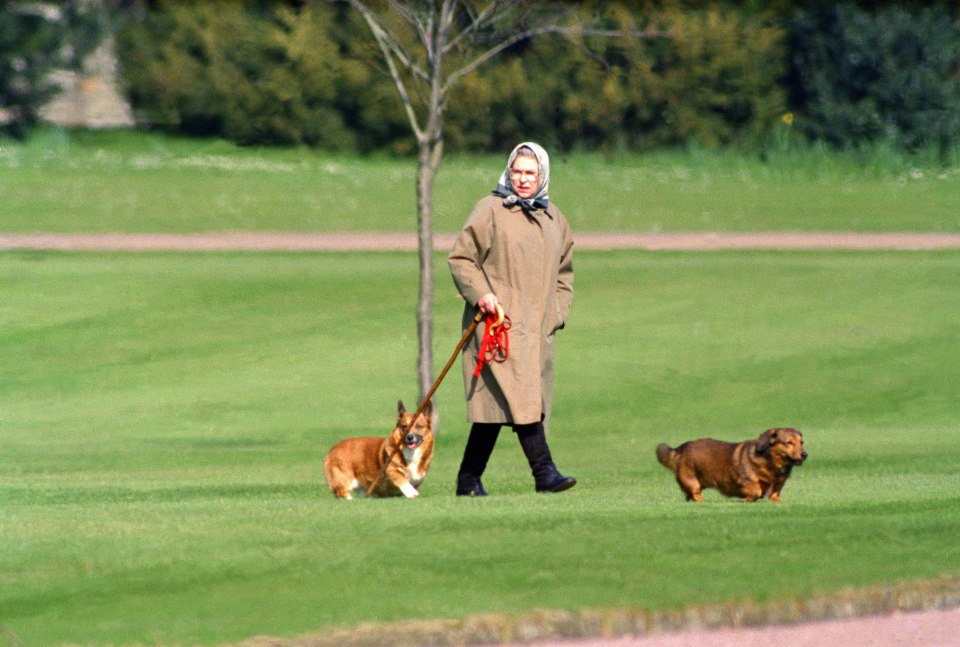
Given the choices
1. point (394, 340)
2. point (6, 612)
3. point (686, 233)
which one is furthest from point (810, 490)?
point (686, 233)

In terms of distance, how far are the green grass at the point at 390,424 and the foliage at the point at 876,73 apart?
951cm

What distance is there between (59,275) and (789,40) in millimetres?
20578

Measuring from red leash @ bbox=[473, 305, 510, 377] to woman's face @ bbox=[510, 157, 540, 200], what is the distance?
0.70 m

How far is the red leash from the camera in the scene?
9.59 meters

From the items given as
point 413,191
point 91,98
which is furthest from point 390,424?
point 91,98

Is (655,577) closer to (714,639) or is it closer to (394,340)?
(714,639)

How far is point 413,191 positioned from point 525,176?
26.8 m

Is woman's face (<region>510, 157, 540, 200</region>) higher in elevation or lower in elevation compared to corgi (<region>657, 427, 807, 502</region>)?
higher

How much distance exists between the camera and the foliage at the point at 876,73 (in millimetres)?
36375

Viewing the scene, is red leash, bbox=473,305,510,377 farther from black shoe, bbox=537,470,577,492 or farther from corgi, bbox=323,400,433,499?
black shoe, bbox=537,470,577,492

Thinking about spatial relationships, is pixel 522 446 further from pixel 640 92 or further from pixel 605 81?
pixel 605 81

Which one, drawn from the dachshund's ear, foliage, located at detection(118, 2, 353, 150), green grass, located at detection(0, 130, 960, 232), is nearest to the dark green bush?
green grass, located at detection(0, 130, 960, 232)

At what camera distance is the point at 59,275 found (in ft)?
84.0

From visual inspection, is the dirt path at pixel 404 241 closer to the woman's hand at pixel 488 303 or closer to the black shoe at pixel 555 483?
the black shoe at pixel 555 483
